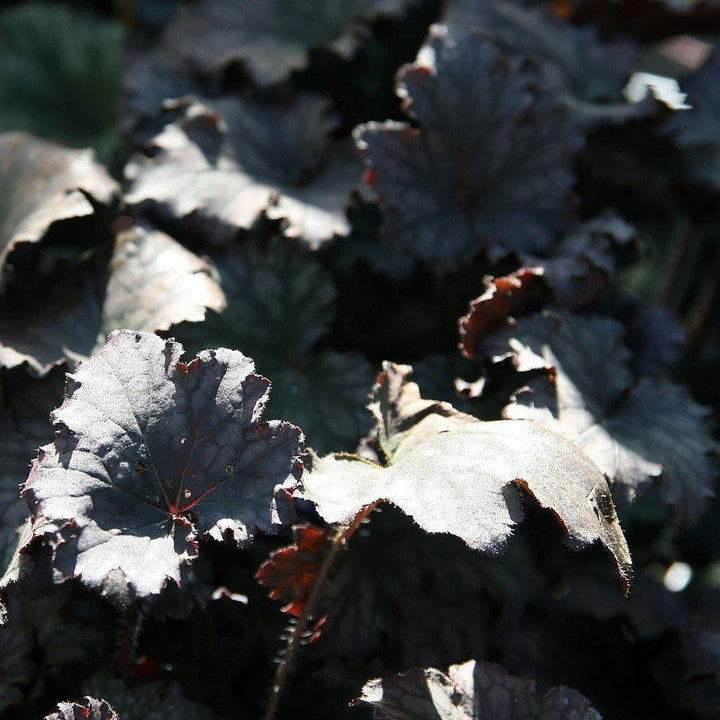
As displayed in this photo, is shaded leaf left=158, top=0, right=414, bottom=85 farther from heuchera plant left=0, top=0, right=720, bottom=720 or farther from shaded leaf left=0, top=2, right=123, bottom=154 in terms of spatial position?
shaded leaf left=0, top=2, right=123, bottom=154

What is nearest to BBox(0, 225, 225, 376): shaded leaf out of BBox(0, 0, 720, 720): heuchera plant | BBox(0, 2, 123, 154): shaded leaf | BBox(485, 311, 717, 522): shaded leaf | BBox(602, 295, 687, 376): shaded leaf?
BBox(0, 0, 720, 720): heuchera plant

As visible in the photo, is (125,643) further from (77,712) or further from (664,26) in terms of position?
(664,26)

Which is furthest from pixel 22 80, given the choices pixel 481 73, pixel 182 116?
pixel 481 73

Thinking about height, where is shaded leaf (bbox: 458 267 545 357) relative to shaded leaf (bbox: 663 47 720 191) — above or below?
below

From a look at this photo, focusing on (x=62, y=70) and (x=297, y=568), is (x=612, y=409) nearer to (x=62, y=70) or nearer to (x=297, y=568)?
(x=297, y=568)

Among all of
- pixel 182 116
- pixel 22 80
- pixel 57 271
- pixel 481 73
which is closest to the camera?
pixel 57 271

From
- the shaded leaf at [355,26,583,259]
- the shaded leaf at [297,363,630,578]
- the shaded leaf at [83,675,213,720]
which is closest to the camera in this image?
the shaded leaf at [297,363,630,578]

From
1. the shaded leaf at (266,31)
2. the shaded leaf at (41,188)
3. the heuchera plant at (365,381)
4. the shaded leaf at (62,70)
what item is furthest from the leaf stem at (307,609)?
the shaded leaf at (62,70)

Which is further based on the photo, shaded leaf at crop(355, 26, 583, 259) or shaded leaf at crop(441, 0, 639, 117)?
shaded leaf at crop(441, 0, 639, 117)
